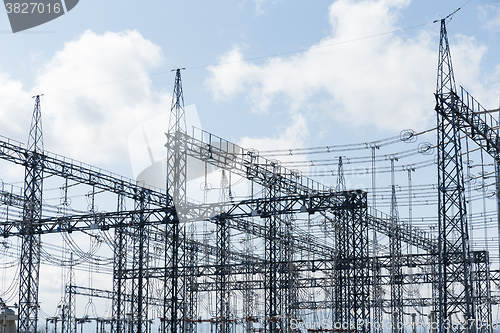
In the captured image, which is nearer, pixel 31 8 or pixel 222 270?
pixel 31 8

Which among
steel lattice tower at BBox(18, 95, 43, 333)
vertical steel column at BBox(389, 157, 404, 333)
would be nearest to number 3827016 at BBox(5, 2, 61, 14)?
steel lattice tower at BBox(18, 95, 43, 333)

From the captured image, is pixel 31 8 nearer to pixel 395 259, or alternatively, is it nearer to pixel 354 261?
pixel 354 261

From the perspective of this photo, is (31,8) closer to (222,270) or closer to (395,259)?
(222,270)

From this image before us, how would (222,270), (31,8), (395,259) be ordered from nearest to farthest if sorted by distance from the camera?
(31,8)
(222,270)
(395,259)

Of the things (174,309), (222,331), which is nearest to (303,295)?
(222,331)

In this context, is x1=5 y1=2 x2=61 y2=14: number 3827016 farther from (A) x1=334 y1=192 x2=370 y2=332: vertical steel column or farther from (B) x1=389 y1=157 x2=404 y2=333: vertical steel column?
(B) x1=389 y1=157 x2=404 y2=333: vertical steel column

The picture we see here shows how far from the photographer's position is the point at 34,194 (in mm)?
34281

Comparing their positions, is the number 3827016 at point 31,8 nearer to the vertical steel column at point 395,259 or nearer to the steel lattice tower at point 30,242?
the steel lattice tower at point 30,242

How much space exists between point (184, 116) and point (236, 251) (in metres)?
24.2

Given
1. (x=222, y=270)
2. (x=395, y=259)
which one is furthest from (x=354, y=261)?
(x=395, y=259)

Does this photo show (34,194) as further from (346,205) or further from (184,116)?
(346,205)

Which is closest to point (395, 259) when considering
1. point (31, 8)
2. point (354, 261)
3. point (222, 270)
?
point (222, 270)

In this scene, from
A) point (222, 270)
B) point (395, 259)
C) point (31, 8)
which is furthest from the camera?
point (395, 259)

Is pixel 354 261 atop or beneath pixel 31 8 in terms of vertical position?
beneath
